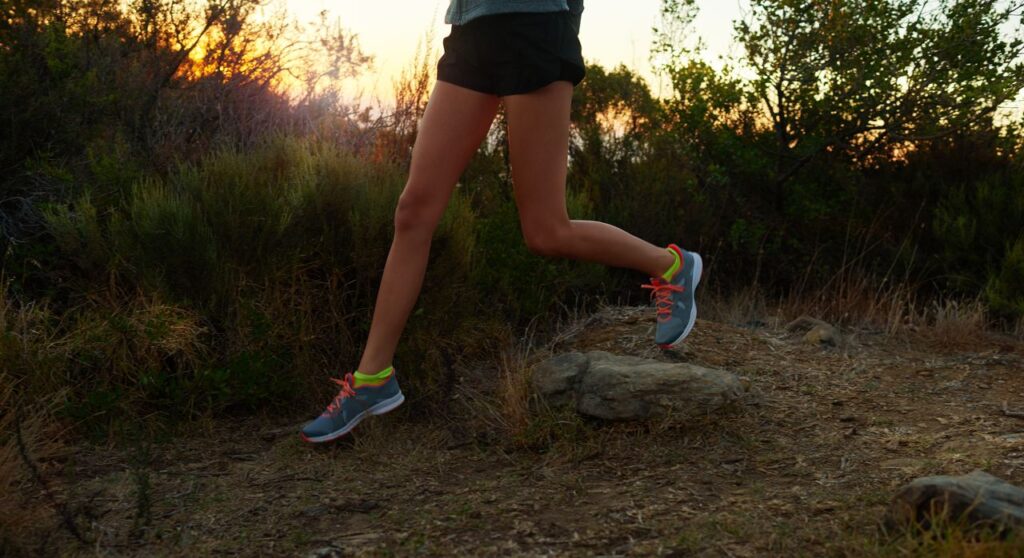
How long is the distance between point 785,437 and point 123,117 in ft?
15.2

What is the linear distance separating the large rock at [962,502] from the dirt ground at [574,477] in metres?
0.14

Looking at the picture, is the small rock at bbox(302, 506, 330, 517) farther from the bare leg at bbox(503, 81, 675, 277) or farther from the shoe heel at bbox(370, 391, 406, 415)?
the bare leg at bbox(503, 81, 675, 277)

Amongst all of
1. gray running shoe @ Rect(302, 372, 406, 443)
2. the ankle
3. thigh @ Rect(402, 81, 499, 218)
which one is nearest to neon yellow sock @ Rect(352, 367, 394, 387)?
gray running shoe @ Rect(302, 372, 406, 443)

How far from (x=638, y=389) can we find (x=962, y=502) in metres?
1.37

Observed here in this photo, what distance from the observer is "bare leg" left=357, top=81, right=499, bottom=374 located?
3.17 meters

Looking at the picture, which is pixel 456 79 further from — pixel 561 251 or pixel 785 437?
pixel 785 437

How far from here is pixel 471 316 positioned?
4574 mm

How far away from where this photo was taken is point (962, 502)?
2.32m

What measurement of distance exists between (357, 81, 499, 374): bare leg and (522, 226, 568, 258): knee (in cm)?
34

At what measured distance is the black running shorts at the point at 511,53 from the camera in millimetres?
3053

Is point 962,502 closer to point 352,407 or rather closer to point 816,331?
point 352,407

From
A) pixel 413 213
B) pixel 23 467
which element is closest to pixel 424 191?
pixel 413 213

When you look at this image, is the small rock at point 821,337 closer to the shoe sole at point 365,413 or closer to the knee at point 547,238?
the knee at point 547,238

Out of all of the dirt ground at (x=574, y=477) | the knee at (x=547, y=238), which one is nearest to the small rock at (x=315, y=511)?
the dirt ground at (x=574, y=477)
